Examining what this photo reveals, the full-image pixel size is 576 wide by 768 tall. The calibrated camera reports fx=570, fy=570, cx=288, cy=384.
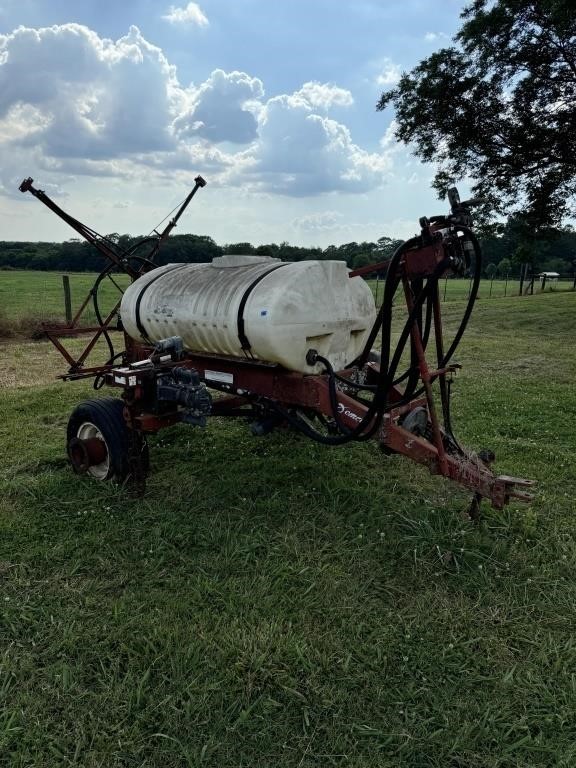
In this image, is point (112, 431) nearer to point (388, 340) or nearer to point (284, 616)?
point (284, 616)

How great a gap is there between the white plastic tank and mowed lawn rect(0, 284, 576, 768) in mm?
1137

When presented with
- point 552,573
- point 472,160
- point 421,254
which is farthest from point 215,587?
point 472,160

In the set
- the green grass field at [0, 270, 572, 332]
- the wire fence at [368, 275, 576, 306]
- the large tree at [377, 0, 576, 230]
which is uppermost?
the large tree at [377, 0, 576, 230]

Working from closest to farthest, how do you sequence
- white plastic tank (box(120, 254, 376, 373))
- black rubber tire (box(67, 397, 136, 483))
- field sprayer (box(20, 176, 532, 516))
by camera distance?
field sprayer (box(20, 176, 532, 516)), white plastic tank (box(120, 254, 376, 373)), black rubber tire (box(67, 397, 136, 483))

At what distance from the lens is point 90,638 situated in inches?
109

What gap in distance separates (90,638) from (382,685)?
141cm

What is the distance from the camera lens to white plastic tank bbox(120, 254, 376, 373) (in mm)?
3697

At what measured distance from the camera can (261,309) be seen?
3668 mm

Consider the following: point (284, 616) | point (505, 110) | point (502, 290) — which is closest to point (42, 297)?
point (505, 110)

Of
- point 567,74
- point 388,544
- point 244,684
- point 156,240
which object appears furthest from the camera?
point 567,74

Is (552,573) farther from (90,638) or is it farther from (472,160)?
(472,160)

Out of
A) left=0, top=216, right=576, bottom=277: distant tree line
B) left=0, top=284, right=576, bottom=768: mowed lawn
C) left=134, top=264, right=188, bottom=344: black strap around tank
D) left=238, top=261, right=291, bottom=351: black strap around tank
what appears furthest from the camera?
left=0, top=216, right=576, bottom=277: distant tree line

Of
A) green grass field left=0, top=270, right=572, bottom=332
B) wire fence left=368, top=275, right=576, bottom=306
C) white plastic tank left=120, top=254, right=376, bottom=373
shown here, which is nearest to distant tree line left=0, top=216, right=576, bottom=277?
white plastic tank left=120, top=254, right=376, bottom=373

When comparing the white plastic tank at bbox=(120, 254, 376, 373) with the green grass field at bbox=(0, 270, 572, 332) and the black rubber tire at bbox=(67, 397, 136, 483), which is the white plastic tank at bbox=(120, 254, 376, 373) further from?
the green grass field at bbox=(0, 270, 572, 332)
